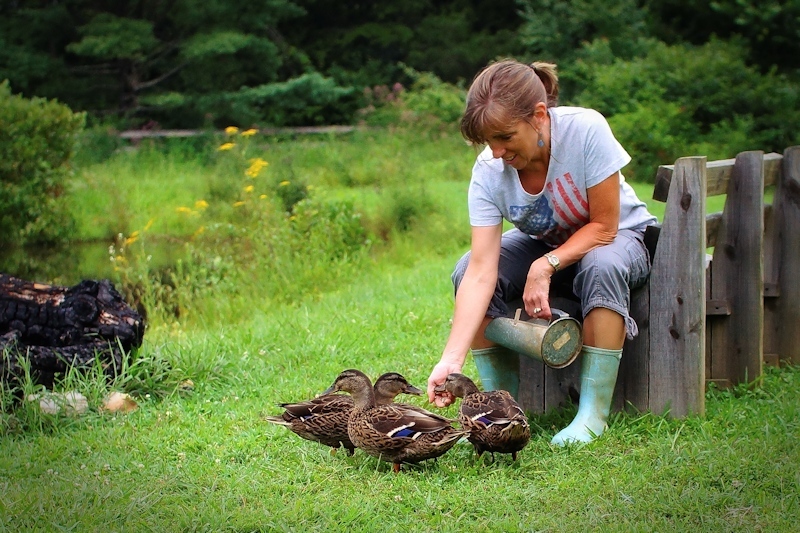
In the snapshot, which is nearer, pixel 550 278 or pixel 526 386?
pixel 550 278

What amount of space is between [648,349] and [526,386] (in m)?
0.72

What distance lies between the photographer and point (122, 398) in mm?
5832

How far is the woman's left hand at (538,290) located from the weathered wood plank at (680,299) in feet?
2.36

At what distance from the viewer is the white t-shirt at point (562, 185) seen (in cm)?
477

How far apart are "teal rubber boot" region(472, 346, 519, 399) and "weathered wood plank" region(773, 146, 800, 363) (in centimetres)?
202

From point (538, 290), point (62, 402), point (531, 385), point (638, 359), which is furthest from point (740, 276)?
point (62, 402)

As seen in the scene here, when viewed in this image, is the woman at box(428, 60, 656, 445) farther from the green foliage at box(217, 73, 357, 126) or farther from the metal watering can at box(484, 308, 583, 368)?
the green foliage at box(217, 73, 357, 126)

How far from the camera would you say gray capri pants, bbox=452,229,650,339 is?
4.73m

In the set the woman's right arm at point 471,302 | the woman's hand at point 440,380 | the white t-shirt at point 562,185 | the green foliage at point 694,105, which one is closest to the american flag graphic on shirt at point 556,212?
the white t-shirt at point 562,185

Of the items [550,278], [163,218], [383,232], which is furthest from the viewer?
[163,218]

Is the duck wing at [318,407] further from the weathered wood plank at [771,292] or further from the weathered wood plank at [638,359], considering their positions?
the weathered wood plank at [771,292]

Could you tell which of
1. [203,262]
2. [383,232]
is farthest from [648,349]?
[383,232]

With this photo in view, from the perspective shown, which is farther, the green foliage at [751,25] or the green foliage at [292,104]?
the green foliage at [292,104]

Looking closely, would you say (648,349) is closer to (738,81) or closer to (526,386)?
(526,386)
